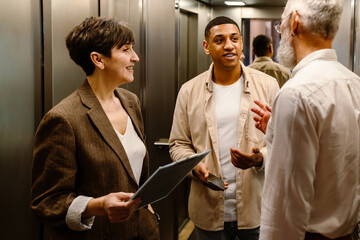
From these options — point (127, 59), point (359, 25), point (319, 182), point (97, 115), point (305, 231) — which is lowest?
point (305, 231)

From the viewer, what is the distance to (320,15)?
1.43m

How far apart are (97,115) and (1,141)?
0.74 meters

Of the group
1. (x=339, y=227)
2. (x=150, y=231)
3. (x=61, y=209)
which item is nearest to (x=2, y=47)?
(x=61, y=209)

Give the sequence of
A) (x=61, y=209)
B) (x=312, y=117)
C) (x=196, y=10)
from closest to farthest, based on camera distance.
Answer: (x=312, y=117), (x=61, y=209), (x=196, y=10)

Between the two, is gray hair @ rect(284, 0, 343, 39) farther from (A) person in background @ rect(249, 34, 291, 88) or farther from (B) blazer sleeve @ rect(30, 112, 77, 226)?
(A) person in background @ rect(249, 34, 291, 88)

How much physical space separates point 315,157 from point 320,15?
0.51m

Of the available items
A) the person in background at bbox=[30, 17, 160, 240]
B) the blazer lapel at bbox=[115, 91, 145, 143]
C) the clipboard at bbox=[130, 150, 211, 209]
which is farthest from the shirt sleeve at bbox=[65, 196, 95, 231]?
the blazer lapel at bbox=[115, 91, 145, 143]

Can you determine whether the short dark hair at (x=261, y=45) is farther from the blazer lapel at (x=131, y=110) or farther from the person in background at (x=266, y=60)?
the blazer lapel at (x=131, y=110)

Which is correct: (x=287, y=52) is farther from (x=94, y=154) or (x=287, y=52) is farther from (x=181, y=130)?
(x=181, y=130)

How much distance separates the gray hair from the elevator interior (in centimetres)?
148

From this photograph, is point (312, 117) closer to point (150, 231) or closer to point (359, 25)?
point (150, 231)

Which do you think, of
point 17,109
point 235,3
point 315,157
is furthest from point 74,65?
point 315,157

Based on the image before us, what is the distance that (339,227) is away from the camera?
135 cm

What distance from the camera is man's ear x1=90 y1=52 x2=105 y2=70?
5.71ft
